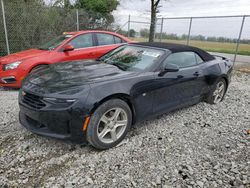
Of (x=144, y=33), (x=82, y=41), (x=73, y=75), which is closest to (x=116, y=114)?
(x=73, y=75)

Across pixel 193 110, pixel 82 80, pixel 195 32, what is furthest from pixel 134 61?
pixel 195 32

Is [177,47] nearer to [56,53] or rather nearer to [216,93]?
[216,93]

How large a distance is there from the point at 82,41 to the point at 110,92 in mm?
3424

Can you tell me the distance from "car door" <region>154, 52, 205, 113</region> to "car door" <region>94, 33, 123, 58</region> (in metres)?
2.77

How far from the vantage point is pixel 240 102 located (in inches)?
180

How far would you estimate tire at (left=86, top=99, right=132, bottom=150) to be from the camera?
235cm

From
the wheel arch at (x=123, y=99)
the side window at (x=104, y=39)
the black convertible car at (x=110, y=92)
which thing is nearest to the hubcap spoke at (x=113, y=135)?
the black convertible car at (x=110, y=92)

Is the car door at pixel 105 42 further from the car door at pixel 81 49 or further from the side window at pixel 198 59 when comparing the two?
the side window at pixel 198 59

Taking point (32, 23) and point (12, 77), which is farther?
point (32, 23)

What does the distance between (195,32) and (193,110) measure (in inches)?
301

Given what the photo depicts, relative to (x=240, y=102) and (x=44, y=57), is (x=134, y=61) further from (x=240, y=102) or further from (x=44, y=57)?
(x=240, y=102)

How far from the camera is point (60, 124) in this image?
2229 mm

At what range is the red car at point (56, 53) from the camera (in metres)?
4.43

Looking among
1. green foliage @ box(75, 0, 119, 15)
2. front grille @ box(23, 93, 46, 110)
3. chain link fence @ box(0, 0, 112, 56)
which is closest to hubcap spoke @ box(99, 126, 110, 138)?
front grille @ box(23, 93, 46, 110)
